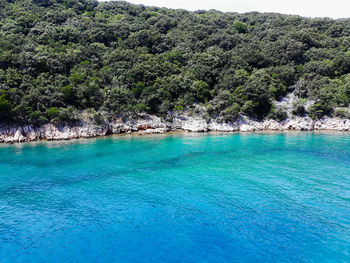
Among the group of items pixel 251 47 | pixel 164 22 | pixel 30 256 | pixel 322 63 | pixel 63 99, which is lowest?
pixel 30 256

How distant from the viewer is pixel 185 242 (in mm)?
13648

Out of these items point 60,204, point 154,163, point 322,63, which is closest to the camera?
point 60,204

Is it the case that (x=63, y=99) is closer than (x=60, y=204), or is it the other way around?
(x=60, y=204)

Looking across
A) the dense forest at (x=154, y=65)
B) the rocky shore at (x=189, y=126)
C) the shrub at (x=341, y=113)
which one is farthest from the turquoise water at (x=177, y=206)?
the shrub at (x=341, y=113)

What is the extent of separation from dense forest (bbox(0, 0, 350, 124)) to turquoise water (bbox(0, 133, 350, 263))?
16.9 metres

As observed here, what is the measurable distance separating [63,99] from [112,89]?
30.3 feet

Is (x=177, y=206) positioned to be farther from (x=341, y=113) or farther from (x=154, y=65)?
(x=341, y=113)

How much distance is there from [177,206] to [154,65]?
42.8 m

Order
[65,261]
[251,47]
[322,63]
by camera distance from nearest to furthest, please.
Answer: [65,261], [322,63], [251,47]

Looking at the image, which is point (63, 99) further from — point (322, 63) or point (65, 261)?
Answer: point (322, 63)

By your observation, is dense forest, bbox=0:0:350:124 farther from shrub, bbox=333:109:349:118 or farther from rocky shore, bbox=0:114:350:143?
rocky shore, bbox=0:114:350:143

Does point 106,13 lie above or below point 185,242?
above

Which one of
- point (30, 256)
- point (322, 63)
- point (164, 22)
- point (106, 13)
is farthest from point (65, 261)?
point (106, 13)

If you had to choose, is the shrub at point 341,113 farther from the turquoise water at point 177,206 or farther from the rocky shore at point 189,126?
the turquoise water at point 177,206
